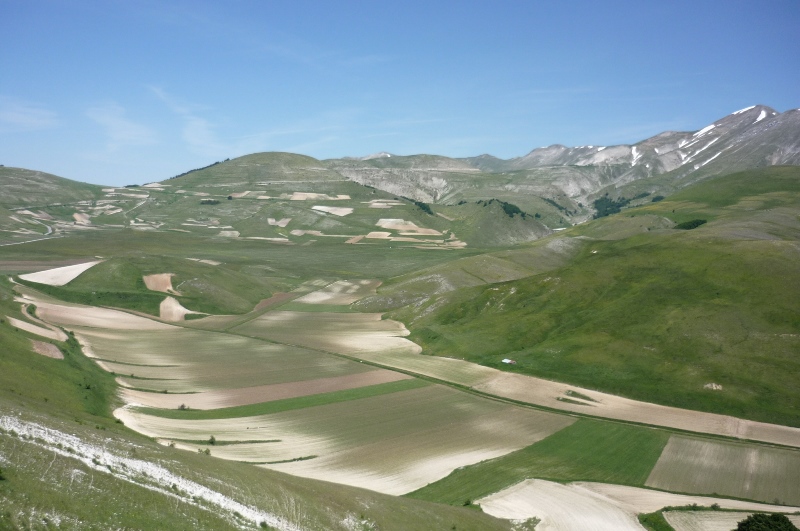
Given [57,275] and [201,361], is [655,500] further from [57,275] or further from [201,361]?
[57,275]

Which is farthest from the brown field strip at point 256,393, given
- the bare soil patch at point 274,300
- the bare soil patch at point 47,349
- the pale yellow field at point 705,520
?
the bare soil patch at point 274,300

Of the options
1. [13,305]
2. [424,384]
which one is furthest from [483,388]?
[13,305]

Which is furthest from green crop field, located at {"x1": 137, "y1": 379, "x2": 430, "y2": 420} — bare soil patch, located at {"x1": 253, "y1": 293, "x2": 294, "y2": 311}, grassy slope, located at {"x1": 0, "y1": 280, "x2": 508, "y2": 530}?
bare soil patch, located at {"x1": 253, "y1": 293, "x2": 294, "y2": 311}

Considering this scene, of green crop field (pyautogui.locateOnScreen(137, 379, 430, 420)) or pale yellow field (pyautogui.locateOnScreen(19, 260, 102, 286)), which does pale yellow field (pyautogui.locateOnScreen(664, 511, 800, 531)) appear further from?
pale yellow field (pyautogui.locateOnScreen(19, 260, 102, 286))

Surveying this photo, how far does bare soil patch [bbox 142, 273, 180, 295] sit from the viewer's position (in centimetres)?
12781

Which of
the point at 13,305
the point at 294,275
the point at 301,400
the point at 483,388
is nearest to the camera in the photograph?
the point at 301,400

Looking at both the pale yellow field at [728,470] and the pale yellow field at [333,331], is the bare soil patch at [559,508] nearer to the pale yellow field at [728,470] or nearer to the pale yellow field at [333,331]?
the pale yellow field at [728,470]

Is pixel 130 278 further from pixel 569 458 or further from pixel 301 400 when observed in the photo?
pixel 569 458

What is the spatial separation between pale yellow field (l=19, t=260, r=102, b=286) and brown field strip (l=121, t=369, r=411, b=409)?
220 feet

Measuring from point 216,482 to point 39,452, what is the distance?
28.9ft

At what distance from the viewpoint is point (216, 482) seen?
3303cm

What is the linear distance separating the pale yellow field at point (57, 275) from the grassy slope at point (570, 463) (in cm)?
10582

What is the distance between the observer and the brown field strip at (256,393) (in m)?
64.3

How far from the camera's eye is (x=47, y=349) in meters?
68.4
